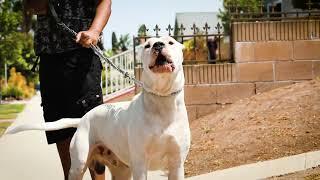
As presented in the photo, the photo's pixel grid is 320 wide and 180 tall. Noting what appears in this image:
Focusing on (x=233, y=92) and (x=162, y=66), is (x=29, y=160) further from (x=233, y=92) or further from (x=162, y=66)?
(x=162, y=66)

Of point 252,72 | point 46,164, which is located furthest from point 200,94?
point 46,164

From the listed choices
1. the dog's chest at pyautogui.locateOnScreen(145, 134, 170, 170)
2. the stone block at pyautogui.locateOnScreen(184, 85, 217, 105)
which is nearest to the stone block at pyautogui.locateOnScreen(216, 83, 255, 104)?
the stone block at pyautogui.locateOnScreen(184, 85, 217, 105)

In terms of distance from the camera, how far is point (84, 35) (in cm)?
443

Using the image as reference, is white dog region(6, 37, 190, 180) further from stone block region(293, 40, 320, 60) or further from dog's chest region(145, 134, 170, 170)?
stone block region(293, 40, 320, 60)

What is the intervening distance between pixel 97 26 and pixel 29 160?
4.70 meters

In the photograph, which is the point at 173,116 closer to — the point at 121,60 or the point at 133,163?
the point at 133,163

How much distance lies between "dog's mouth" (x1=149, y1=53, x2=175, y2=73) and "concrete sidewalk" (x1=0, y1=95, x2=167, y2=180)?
9.94ft

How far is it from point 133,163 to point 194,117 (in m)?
6.03

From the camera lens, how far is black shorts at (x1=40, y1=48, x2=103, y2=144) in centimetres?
472

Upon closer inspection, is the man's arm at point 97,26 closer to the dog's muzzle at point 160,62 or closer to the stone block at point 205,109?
the dog's muzzle at point 160,62

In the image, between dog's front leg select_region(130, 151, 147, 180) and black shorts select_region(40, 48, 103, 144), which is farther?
black shorts select_region(40, 48, 103, 144)

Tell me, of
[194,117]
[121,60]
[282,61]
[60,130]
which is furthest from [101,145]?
[121,60]

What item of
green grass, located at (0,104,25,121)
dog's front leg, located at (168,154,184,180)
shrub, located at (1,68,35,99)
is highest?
dog's front leg, located at (168,154,184,180)

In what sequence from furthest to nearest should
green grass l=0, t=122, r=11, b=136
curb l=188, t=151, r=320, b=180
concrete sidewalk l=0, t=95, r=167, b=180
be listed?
green grass l=0, t=122, r=11, b=136 → concrete sidewalk l=0, t=95, r=167, b=180 → curb l=188, t=151, r=320, b=180
